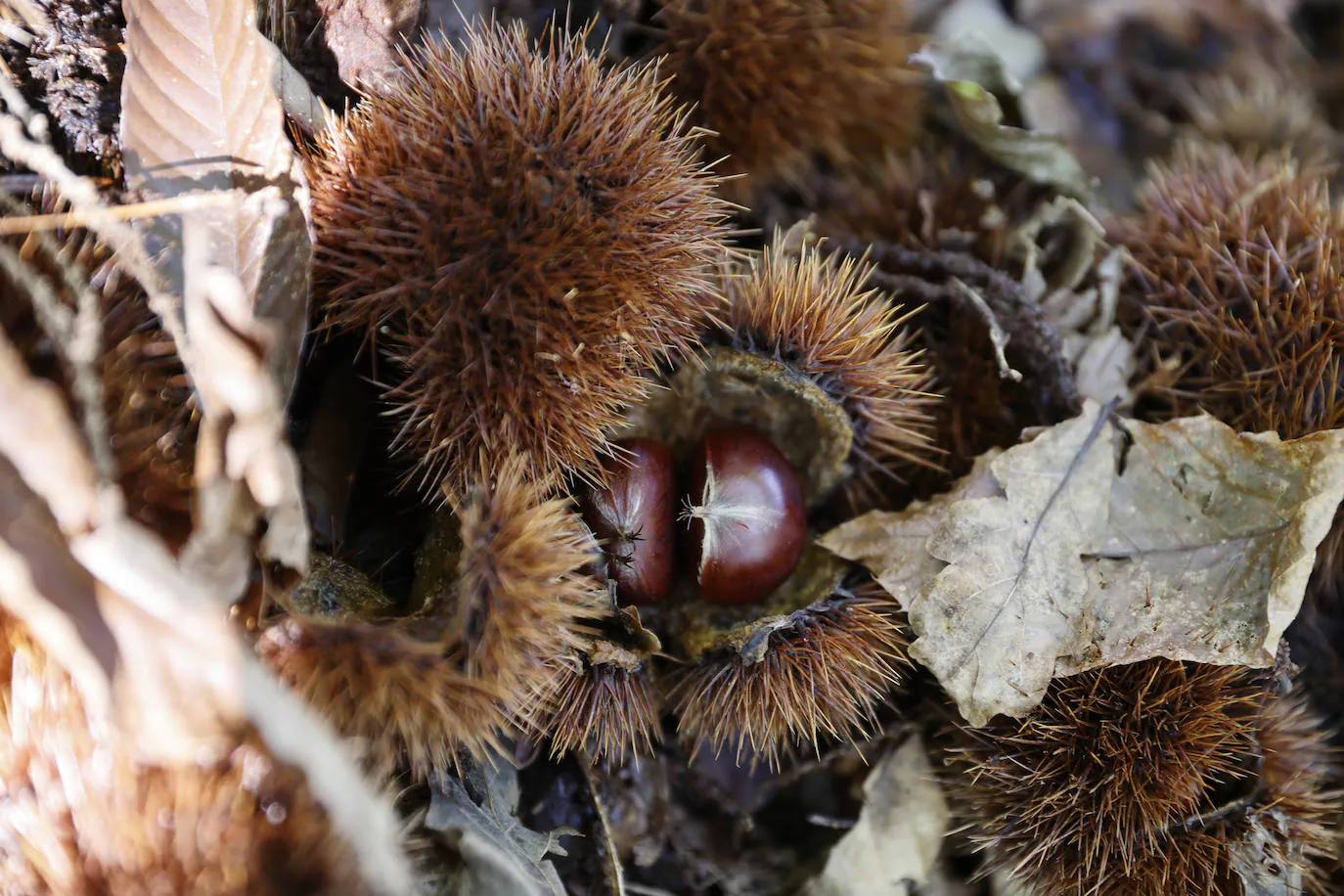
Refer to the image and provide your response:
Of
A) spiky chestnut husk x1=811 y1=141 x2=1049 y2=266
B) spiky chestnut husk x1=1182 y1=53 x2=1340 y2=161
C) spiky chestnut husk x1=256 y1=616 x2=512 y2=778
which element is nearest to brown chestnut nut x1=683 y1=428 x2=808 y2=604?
spiky chestnut husk x1=256 y1=616 x2=512 y2=778

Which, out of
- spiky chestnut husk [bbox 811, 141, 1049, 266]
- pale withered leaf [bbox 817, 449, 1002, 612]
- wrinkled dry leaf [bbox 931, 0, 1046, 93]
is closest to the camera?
pale withered leaf [bbox 817, 449, 1002, 612]

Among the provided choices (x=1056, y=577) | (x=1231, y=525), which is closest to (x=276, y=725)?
(x=1056, y=577)

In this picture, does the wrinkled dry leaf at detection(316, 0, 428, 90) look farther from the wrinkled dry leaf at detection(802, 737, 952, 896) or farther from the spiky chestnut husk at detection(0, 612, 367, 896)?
the wrinkled dry leaf at detection(802, 737, 952, 896)

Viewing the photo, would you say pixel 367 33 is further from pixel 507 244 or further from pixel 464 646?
pixel 464 646

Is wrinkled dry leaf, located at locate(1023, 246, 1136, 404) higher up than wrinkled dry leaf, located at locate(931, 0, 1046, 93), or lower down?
lower down

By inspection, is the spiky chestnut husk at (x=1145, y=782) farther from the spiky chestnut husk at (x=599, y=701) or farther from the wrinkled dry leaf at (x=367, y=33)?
the wrinkled dry leaf at (x=367, y=33)

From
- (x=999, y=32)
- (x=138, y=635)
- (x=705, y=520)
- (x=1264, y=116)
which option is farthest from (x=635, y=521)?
(x=1264, y=116)

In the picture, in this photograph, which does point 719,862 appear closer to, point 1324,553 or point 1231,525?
point 1231,525
